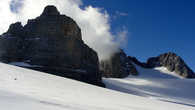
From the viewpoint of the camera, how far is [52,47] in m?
46.9

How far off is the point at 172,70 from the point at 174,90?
72155mm

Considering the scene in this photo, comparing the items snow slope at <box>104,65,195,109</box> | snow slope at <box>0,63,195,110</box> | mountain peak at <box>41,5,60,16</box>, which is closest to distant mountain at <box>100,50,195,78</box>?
snow slope at <box>104,65,195,109</box>

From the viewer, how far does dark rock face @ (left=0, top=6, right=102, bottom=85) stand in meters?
45.2

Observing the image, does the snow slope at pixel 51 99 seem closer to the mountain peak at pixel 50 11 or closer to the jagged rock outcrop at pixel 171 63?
the mountain peak at pixel 50 11

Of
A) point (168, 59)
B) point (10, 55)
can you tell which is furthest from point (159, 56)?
point (10, 55)

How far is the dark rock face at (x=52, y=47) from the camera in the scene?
4519 centimetres

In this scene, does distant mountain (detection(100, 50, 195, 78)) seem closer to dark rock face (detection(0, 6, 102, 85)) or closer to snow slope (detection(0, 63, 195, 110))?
dark rock face (detection(0, 6, 102, 85))

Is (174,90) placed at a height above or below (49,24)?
below

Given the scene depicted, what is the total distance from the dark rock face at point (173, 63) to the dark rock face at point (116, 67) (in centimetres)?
3562

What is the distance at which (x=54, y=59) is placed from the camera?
45.7 m

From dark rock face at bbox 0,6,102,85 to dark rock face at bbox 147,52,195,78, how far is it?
76.0 meters

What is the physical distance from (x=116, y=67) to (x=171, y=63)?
1990 inches

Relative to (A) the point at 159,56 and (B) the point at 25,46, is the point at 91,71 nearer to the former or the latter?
(B) the point at 25,46

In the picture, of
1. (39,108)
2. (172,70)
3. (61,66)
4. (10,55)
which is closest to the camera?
(39,108)
